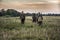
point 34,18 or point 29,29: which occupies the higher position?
point 34,18

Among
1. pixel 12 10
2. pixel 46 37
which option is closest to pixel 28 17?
pixel 12 10

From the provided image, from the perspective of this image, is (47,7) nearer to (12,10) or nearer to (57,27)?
(57,27)

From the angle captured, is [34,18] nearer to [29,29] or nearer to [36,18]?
[36,18]

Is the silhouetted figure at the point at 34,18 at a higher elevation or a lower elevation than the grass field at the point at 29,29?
higher

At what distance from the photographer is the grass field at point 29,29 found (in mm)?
1777

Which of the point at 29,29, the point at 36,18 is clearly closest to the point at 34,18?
the point at 36,18

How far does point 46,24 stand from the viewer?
1.85m

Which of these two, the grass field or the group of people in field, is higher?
the group of people in field

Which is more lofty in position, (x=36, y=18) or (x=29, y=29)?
(x=36, y=18)

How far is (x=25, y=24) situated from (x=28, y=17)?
111 mm

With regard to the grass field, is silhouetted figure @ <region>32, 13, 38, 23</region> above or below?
above

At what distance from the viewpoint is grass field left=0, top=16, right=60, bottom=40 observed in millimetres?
1777

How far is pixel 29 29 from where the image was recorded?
5.96 feet

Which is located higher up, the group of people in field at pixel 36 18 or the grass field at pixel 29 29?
the group of people in field at pixel 36 18
